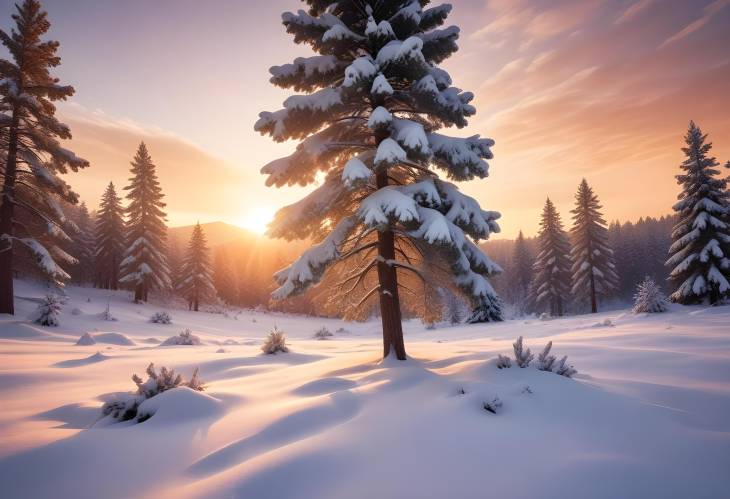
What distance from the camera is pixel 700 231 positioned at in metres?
21.8

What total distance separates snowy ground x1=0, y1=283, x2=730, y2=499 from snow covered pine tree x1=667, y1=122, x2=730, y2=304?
21.2 m

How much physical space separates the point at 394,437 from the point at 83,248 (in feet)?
195

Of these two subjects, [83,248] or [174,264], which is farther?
[174,264]

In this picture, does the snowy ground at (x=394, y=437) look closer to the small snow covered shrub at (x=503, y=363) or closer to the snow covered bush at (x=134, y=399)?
the small snow covered shrub at (x=503, y=363)

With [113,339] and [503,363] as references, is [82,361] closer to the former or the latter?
[113,339]

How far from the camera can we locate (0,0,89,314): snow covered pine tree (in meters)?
14.4

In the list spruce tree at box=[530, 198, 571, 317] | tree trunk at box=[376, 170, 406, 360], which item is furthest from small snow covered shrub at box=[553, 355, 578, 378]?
spruce tree at box=[530, 198, 571, 317]

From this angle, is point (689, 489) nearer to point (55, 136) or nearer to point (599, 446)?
point (599, 446)

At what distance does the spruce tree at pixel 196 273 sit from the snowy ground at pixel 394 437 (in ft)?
120

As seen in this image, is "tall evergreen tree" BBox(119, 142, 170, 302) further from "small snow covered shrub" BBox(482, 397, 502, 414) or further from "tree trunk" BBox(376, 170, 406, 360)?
"small snow covered shrub" BBox(482, 397, 502, 414)

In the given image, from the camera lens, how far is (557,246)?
38188 millimetres

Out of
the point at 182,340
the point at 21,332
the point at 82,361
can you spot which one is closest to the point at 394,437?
the point at 82,361

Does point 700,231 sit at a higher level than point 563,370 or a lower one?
higher

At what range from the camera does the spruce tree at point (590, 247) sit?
32625 millimetres
